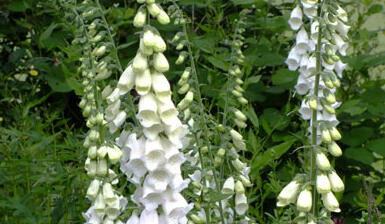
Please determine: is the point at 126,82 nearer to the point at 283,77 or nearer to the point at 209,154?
the point at 209,154

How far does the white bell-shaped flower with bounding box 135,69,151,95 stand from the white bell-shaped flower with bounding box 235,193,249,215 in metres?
0.82

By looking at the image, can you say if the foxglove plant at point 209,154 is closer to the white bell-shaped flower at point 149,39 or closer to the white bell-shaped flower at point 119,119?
the white bell-shaped flower at point 119,119

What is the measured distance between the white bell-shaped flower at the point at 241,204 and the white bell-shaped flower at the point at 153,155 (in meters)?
0.75

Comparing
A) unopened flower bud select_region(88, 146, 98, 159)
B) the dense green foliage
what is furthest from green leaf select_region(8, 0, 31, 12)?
unopened flower bud select_region(88, 146, 98, 159)

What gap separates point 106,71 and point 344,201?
7.91ft

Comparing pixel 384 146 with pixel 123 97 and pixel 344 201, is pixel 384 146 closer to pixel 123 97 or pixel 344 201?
pixel 344 201

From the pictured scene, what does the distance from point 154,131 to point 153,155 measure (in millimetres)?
67

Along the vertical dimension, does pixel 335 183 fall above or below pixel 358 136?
below

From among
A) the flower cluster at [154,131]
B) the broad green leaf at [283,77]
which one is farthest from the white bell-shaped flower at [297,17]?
the flower cluster at [154,131]

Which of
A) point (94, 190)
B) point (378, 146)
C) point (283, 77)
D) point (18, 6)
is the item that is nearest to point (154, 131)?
point (94, 190)

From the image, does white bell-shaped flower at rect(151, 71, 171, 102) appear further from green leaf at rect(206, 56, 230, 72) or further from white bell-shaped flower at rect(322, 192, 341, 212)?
green leaf at rect(206, 56, 230, 72)

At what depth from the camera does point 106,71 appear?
1925 millimetres

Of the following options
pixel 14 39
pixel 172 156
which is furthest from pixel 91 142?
pixel 14 39

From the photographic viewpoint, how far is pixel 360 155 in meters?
3.85
